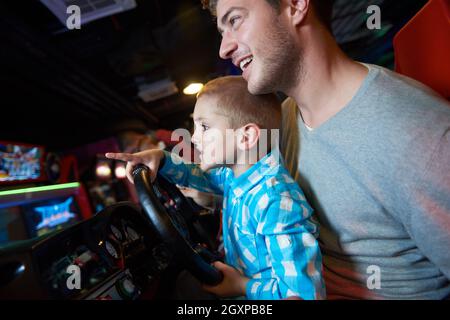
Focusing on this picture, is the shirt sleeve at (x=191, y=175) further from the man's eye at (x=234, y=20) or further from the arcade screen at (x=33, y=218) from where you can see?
the arcade screen at (x=33, y=218)

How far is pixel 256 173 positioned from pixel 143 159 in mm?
419

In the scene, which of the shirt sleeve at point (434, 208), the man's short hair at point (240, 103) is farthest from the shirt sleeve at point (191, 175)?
the shirt sleeve at point (434, 208)

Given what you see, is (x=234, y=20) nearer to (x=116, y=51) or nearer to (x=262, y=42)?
(x=262, y=42)

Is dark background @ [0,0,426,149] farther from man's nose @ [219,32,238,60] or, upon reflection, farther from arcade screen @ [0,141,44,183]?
arcade screen @ [0,141,44,183]

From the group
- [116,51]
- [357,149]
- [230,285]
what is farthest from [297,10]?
[116,51]

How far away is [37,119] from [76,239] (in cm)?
451

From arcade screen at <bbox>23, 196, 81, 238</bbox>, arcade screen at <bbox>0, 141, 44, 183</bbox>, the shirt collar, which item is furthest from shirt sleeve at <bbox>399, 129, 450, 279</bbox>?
arcade screen at <bbox>0, 141, 44, 183</bbox>

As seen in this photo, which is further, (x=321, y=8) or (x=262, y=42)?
(x=321, y=8)

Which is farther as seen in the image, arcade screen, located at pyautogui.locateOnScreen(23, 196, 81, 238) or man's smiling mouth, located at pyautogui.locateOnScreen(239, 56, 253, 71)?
arcade screen, located at pyautogui.locateOnScreen(23, 196, 81, 238)

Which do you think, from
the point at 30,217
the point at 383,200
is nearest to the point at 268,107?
the point at 383,200

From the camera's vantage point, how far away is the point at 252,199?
0.87 m

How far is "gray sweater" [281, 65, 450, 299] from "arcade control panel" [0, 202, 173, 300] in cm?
67

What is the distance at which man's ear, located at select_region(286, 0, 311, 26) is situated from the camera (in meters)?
0.92

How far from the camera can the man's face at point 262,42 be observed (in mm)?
887
